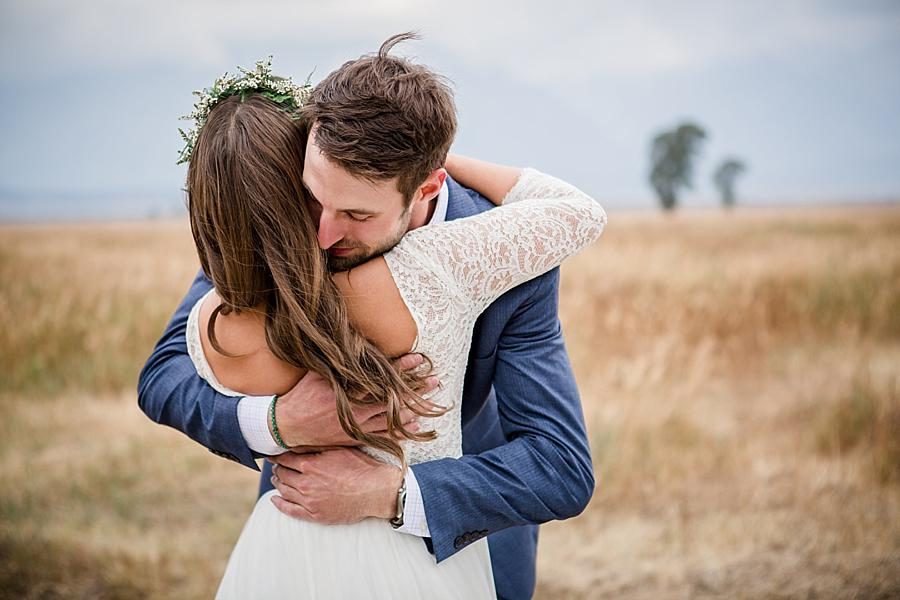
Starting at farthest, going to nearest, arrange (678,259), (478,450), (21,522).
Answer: (678,259), (21,522), (478,450)

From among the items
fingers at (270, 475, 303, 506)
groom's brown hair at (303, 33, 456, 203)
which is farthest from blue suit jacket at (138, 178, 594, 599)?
groom's brown hair at (303, 33, 456, 203)

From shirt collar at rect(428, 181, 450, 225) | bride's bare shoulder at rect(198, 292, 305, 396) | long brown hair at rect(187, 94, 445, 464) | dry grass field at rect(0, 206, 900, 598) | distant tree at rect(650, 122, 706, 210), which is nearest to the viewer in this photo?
long brown hair at rect(187, 94, 445, 464)

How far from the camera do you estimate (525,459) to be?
79.4 inches

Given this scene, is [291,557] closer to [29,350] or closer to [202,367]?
[202,367]

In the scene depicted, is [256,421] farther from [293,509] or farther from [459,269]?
[459,269]

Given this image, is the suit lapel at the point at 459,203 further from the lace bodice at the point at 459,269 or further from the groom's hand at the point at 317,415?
the groom's hand at the point at 317,415

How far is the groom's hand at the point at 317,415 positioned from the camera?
194 centimetres

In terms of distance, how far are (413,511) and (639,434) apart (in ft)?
12.3

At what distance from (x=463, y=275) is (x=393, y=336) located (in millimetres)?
194

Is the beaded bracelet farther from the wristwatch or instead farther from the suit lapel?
the suit lapel

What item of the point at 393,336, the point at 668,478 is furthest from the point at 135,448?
the point at 393,336

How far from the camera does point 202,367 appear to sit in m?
2.04

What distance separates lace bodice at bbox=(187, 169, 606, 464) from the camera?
186 centimetres

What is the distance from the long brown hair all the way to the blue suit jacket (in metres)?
0.23
